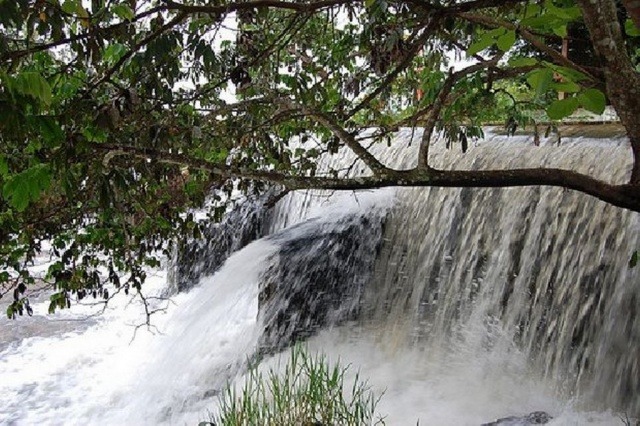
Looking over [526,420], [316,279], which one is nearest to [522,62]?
[526,420]

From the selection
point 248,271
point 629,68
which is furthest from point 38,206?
point 629,68

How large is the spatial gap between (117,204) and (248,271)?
3.84 meters

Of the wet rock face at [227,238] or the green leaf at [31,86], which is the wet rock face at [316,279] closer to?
the wet rock face at [227,238]

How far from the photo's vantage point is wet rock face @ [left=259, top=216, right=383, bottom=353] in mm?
5625

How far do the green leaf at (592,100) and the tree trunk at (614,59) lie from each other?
0.81 feet

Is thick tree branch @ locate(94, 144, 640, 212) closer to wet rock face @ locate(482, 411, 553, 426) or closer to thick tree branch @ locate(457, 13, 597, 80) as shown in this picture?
thick tree branch @ locate(457, 13, 597, 80)

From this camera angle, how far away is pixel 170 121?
3301mm

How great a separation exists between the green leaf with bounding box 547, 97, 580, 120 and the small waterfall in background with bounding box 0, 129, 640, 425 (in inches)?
97.8

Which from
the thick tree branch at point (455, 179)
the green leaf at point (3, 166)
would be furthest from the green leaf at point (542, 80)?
the green leaf at point (3, 166)

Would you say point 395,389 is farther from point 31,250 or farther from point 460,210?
point 31,250

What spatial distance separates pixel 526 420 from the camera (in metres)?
3.58

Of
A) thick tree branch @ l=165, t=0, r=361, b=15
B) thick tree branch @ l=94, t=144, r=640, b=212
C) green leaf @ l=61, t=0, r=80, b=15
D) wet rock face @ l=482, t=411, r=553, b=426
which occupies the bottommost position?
wet rock face @ l=482, t=411, r=553, b=426

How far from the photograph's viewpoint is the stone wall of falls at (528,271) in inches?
146

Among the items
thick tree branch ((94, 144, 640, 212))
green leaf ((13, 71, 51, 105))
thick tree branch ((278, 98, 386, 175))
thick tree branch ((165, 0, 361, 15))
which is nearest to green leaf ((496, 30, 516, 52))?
thick tree branch ((94, 144, 640, 212))
